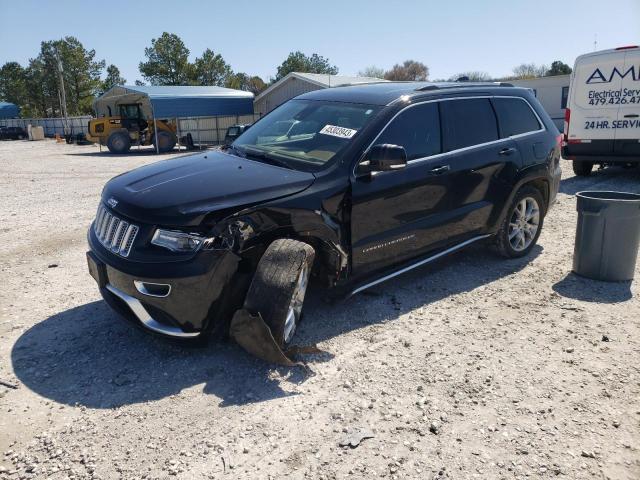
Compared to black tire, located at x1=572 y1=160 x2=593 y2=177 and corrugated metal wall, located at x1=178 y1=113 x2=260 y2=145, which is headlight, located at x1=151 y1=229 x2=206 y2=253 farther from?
corrugated metal wall, located at x1=178 y1=113 x2=260 y2=145

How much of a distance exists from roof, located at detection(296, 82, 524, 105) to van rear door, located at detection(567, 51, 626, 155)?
20.9 feet

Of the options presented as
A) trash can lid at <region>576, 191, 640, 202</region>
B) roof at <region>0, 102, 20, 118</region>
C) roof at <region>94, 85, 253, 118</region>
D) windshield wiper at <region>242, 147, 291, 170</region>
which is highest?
roof at <region>0, 102, 20, 118</region>

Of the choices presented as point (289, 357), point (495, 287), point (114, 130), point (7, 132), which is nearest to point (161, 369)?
point (289, 357)

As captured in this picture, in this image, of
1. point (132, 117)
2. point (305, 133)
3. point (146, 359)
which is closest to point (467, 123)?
point (305, 133)

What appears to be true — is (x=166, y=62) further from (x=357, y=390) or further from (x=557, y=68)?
(x=357, y=390)

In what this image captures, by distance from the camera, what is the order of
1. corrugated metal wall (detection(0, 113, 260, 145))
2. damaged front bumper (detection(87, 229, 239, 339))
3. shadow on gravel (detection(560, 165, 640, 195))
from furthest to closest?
1. corrugated metal wall (detection(0, 113, 260, 145))
2. shadow on gravel (detection(560, 165, 640, 195))
3. damaged front bumper (detection(87, 229, 239, 339))

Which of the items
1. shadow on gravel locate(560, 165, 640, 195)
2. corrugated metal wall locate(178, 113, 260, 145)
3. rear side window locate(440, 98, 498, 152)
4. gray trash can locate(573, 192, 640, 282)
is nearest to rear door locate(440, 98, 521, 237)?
rear side window locate(440, 98, 498, 152)

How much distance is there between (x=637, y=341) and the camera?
12.7ft

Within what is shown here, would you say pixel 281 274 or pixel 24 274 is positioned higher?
pixel 281 274

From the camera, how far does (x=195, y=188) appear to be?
347 centimetres

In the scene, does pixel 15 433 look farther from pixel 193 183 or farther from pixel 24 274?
pixel 24 274

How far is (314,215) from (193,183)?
2.92 ft

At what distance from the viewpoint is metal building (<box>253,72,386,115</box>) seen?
28.2 m

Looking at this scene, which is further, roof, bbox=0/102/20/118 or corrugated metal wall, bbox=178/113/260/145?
roof, bbox=0/102/20/118
